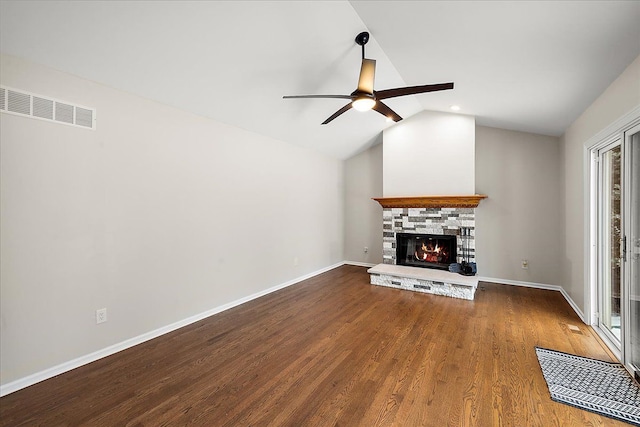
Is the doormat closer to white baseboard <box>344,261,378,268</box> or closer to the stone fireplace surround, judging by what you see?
the stone fireplace surround

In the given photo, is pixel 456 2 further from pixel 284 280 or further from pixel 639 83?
pixel 284 280

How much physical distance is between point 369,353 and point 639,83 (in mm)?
3019

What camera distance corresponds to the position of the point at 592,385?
2.15 meters

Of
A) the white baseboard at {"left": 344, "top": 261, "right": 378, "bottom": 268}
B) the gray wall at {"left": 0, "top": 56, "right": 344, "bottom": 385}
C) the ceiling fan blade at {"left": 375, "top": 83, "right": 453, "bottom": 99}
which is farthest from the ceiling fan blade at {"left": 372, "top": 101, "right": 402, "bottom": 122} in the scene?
the white baseboard at {"left": 344, "top": 261, "right": 378, "bottom": 268}

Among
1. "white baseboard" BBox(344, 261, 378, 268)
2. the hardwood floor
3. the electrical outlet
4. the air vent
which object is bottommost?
the hardwood floor

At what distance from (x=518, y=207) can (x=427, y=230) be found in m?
1.55

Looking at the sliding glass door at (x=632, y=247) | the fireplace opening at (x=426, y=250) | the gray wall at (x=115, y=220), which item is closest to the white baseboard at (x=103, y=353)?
the gray wall at (x=115, y=220)

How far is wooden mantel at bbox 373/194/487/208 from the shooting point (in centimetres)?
472

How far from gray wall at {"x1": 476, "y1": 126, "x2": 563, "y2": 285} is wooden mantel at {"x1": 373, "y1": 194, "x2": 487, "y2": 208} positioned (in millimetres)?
452

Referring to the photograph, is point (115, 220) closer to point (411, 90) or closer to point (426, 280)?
point (411, 90)

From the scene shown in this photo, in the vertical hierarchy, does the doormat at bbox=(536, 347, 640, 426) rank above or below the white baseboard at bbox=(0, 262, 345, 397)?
below

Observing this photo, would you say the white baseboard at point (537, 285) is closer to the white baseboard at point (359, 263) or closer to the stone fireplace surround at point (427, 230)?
the stone fireplace surround at point (427, 230)

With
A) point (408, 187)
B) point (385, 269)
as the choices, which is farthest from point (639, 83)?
point (385, 269)

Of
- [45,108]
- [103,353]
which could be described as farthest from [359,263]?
[45,108]
